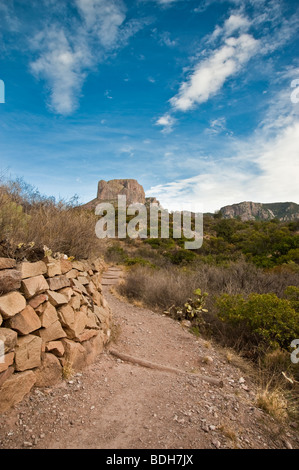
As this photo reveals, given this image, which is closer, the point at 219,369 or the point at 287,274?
the point at 219,369

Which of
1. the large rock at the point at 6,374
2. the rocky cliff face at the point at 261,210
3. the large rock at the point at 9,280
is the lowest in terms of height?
the large rock at the point at 6,374

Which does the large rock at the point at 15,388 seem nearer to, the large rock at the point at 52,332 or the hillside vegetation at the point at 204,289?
the large rock at the point at 52,332

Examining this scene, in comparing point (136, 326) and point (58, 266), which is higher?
point (58, 266)

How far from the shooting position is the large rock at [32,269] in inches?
124

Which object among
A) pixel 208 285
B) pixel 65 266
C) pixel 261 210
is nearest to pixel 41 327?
pixel 65 266

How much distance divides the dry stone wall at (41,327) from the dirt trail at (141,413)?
192 mm

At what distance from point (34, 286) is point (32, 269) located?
243 mm

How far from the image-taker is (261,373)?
168 inches

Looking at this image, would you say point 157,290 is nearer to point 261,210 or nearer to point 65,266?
point 65,266

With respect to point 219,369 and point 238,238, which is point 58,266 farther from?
point 238,238

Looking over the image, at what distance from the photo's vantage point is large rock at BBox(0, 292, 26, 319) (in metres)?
2.71

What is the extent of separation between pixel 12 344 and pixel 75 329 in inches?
40.8

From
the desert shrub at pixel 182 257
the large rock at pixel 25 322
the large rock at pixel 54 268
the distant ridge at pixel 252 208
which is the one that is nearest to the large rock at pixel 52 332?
the large rock at pixel 25 322
